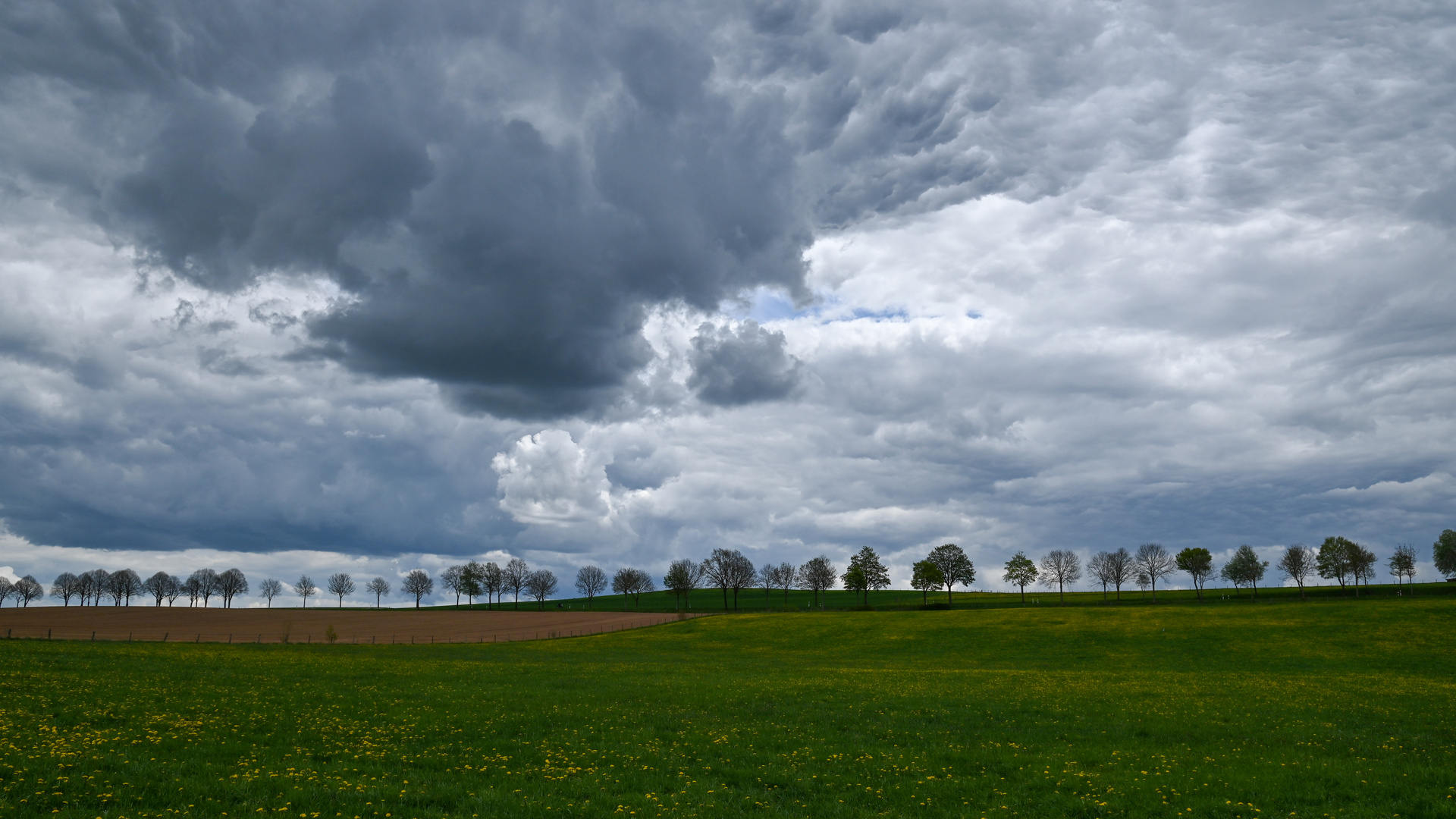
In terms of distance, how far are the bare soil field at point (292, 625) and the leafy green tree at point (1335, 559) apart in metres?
144

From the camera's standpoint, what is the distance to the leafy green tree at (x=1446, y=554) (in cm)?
15688

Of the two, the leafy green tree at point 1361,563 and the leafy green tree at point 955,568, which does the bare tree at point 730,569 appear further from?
the leafy green tree at point 1361,563

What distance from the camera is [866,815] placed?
15.1m

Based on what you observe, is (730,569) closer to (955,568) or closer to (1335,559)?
(955,568)

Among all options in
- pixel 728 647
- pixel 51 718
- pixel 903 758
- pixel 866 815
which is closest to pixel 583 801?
pixel 866 815

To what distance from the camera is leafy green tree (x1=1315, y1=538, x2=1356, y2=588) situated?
159875 mm

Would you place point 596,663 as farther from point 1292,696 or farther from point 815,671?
point 1292,696

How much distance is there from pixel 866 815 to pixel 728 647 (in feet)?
245

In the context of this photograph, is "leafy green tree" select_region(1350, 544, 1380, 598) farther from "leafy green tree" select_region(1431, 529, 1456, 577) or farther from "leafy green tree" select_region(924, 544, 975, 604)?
"leafy green tree" select_region(924, 544, 975, 604)

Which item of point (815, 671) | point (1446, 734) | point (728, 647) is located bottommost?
point (728, 647)

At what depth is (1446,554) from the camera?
15900 cm

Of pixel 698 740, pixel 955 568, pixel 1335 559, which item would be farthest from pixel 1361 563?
pixel 698 740

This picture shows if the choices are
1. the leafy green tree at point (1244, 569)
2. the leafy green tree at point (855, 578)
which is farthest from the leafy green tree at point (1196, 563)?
the leafy green tree at point (855, 578)

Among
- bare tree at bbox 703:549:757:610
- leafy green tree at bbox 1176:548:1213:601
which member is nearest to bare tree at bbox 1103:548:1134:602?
leafy green tree at bbox 1176:548:1213:601
